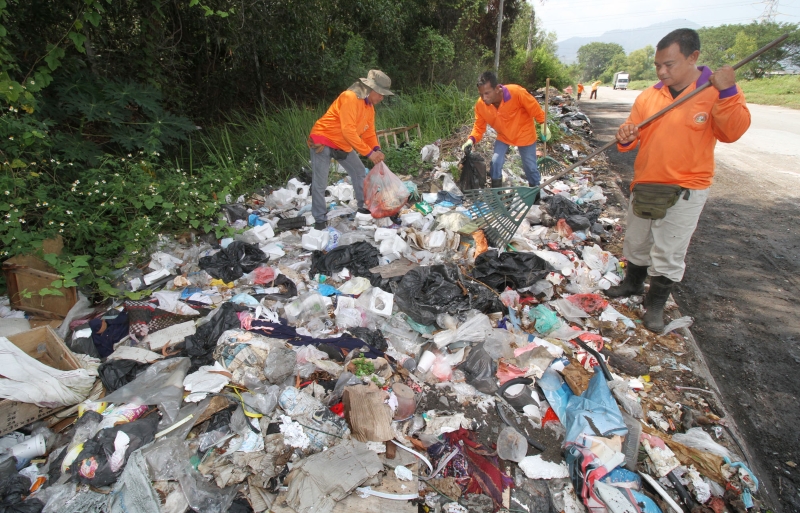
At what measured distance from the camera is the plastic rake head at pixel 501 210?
Result: 358 centimetres

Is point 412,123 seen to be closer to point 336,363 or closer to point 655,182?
point 655,182

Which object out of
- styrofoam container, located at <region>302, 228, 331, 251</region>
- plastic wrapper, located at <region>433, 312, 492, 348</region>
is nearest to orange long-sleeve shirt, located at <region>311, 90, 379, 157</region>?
styrofoam container, located at <region>302, 228, 331, 251</region>

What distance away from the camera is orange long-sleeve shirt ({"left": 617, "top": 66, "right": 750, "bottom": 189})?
226cm

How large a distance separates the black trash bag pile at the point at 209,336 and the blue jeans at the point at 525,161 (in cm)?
336

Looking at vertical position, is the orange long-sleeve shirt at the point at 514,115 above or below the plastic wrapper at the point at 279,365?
above

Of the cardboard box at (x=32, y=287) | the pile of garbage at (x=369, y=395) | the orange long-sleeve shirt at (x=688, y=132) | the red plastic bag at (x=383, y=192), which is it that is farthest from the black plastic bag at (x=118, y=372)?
the orange long-sleeve shirt at (x=688, y=132)

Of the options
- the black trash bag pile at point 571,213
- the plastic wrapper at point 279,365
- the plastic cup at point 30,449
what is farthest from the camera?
the black trash bag pile at point 571,213

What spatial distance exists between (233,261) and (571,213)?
3597 mm

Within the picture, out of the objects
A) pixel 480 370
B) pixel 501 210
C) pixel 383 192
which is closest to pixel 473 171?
pixel 383 192

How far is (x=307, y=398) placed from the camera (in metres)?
2.22

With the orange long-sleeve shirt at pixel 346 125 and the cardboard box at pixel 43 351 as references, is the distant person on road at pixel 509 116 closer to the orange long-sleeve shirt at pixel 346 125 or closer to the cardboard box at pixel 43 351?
the orange long-sleeve shirt at pixel 346 125

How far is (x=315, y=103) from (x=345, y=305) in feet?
21.2

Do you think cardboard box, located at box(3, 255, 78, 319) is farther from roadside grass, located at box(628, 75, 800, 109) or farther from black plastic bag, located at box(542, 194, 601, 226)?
roadside grass, located at box(628, 75, 800, 109)

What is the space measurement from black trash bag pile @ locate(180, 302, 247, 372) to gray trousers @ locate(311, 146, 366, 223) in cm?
177
